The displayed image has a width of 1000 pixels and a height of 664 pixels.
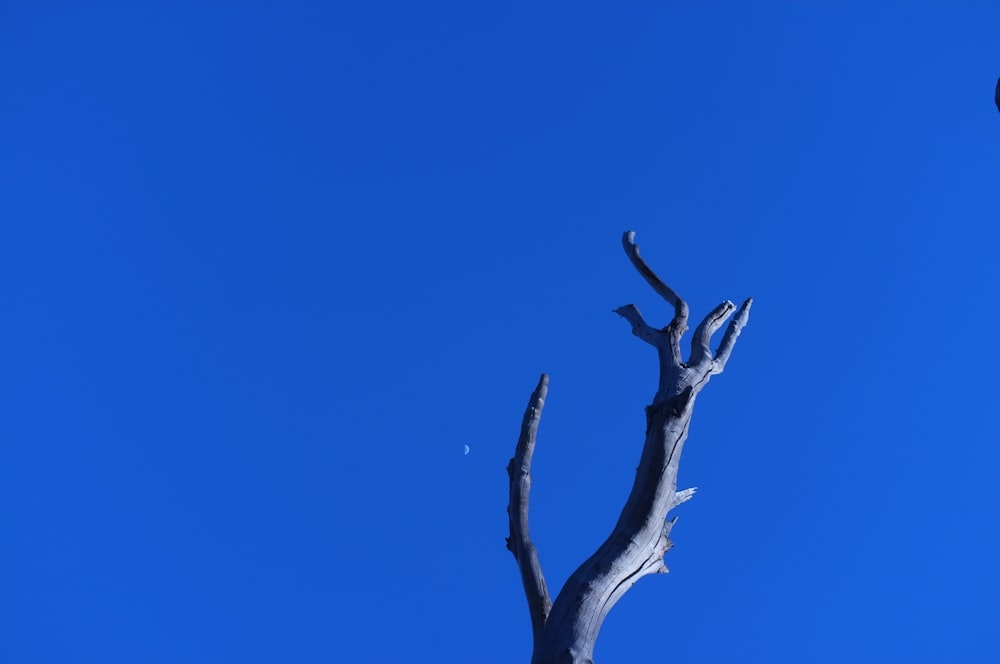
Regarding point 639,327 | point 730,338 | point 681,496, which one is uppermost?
point 639,327

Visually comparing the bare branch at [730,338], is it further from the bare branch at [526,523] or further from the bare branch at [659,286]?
the bare branch at [526,523]

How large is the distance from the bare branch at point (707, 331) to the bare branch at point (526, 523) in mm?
1001

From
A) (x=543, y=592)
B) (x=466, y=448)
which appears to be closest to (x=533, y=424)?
(x=543, y=592)

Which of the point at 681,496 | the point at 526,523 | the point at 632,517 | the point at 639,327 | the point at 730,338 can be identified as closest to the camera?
the point at 632,517

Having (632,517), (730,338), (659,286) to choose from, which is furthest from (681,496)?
(659,286)

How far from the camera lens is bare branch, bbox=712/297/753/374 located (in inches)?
180

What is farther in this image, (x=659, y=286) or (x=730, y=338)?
(x=659, y=286)

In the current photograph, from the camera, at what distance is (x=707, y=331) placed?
15.8 ft

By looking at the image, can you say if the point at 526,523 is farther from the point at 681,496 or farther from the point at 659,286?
the point at 659,286

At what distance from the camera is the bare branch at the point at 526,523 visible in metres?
4.28

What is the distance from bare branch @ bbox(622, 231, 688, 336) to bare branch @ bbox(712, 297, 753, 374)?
26 centimetres

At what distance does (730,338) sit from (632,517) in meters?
1.42

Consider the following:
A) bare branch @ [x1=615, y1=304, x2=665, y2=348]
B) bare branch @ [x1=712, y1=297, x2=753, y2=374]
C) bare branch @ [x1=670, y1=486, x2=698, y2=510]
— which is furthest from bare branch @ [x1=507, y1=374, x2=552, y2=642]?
bare branch @ [x1=712, y1=297, x2=753, y2=374]

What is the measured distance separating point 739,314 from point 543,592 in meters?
2.14
